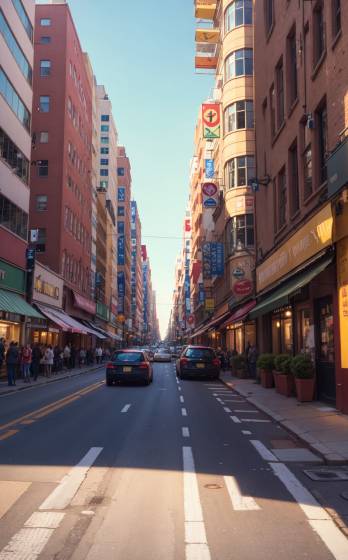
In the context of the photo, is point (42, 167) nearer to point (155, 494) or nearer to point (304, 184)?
point (304, 184)

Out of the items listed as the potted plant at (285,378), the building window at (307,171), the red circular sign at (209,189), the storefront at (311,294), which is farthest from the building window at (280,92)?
the red circular sign at (209,189)

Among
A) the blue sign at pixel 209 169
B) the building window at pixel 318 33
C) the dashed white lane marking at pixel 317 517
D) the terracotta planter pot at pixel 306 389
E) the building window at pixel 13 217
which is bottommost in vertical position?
the dashed white lane marking at pixel 317 517

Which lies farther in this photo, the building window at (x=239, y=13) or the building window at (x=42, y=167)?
the building window at (x=42, y=167)

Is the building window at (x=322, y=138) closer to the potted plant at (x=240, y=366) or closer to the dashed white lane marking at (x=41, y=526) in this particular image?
the dashed white lane marking at (x=41, y=526)

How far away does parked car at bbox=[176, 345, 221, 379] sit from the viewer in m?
29.8

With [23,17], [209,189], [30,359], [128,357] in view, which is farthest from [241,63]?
[30,359]

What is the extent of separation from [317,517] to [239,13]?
40.7m

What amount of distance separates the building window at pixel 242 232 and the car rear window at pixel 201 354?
10900 mm

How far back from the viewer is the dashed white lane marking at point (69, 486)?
245 inches

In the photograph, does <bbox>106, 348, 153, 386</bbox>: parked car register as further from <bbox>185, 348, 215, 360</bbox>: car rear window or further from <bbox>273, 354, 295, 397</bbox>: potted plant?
<bbox>273, 354, 295, 397</bbox>: potted plant

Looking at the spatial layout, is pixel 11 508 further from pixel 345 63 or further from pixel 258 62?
pixel 258 62

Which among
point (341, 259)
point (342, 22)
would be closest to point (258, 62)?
point (342, 22)

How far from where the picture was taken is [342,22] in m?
14.4

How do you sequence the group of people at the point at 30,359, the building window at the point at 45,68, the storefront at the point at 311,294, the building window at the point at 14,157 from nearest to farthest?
the storefront at the point at 311,294, the group of people at the point at 30,359, the building window at the point at 14,157, the building window at the point at 45,68
